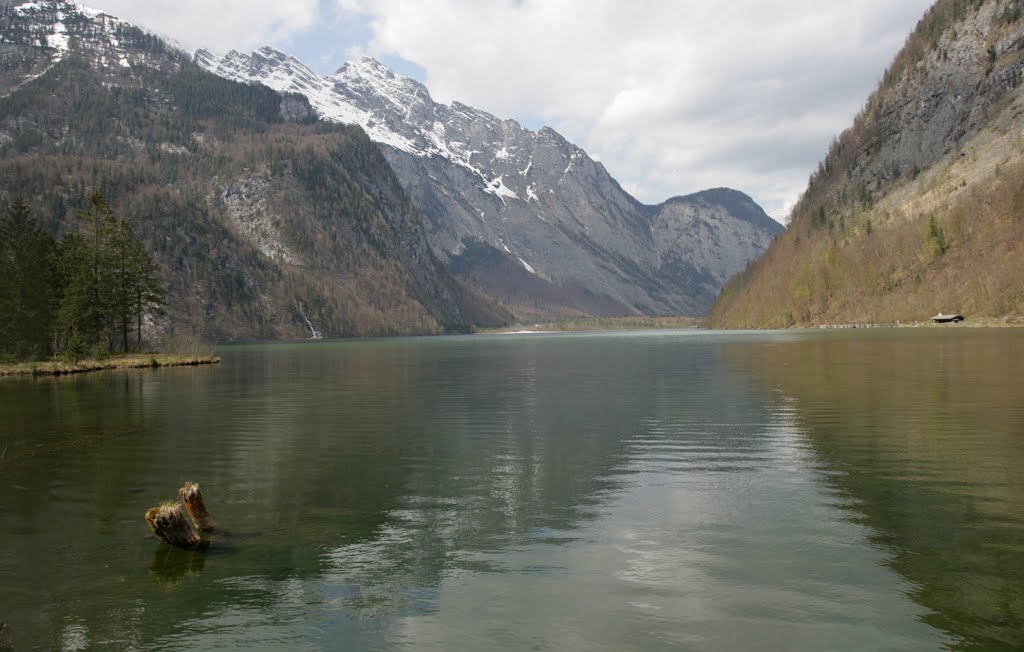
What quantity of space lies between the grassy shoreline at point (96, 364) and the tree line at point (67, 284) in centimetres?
169

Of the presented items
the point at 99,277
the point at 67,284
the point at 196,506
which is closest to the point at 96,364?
the point at 67,284

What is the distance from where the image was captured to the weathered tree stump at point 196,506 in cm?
2048

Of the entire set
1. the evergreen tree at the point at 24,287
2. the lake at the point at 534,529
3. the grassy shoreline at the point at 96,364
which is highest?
the evergreen tree at the point at 24,287

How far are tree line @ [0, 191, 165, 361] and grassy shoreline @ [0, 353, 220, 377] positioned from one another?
169 cm

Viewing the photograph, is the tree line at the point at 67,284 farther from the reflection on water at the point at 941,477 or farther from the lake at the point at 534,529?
the reflection on water at the point at 941,477

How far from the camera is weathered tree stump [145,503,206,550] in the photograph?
62.8ft

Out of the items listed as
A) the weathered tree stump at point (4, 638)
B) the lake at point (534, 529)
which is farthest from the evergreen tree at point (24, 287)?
the weathered tree stump at point (4, 638)

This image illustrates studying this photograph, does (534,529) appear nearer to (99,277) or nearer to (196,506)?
(196,506)

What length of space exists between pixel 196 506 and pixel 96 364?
288ft

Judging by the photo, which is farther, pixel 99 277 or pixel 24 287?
pixel 99 277

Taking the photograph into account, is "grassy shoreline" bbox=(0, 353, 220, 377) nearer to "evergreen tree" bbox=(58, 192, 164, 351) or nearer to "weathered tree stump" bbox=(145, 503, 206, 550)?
"evergreen tree" bbox=(58, 192, 164, 351)

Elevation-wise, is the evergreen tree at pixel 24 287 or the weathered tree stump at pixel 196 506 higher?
the evergreen tree at pixel 24 287

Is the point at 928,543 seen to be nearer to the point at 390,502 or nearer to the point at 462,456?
the point at 390,502

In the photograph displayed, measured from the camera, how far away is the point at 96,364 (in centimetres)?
9675
